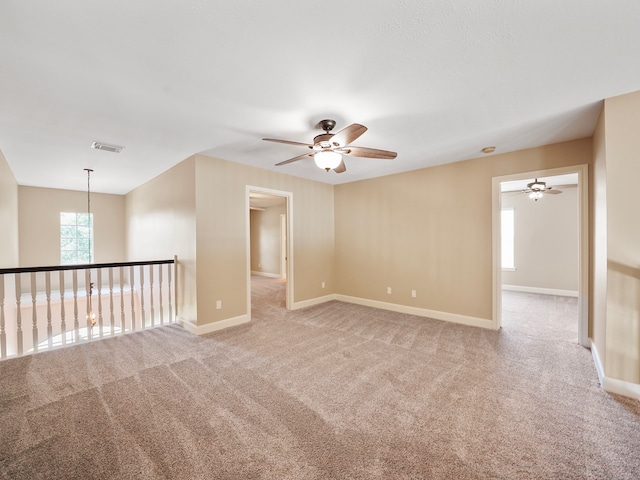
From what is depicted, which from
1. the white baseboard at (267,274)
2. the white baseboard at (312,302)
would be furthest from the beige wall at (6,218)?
the white baseboard at (267,274)

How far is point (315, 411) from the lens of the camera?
2.01m

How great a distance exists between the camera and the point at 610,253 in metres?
2.25

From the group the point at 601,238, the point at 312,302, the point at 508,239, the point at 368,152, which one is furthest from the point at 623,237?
the point at 508,239

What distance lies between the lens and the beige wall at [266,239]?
30.6 ft

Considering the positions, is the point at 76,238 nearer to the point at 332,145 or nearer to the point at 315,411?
the point at 332,145

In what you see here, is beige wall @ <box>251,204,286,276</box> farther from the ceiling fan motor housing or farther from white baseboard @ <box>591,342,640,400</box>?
white baseboard @ <box>591,342,640,400</box>

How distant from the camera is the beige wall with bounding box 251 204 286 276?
Result: 932cm

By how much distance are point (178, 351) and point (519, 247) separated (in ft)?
24.3

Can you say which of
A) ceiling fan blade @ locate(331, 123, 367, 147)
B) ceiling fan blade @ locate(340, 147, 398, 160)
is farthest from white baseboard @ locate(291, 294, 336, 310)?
ceiling fan blade @ locate(331, 123, 367, 147)

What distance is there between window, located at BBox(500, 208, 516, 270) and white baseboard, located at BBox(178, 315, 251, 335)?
20.8 feet

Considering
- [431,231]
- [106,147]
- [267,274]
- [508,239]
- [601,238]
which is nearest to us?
[601,238]

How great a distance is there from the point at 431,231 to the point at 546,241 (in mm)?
3850

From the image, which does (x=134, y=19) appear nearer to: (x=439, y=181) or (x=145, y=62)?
(x=145, y=62)

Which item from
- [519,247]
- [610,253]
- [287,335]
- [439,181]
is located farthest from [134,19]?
[519,247]
